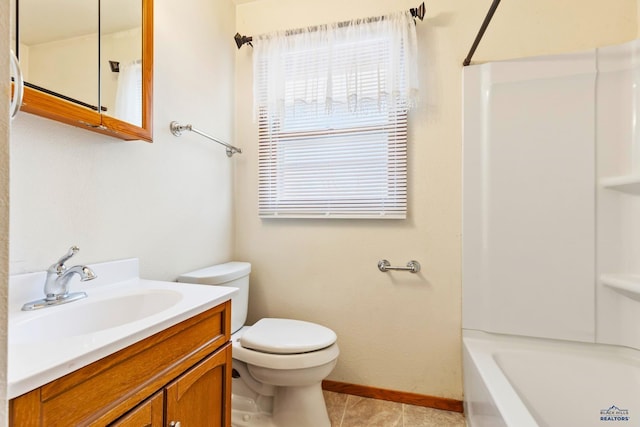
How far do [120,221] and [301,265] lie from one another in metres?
1.00

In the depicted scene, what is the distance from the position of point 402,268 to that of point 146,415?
4.36 feet

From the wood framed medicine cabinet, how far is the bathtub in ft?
5.40

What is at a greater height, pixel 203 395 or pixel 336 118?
pixel 336 118

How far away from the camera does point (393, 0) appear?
1.73 metres

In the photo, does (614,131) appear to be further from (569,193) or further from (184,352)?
(184,352)

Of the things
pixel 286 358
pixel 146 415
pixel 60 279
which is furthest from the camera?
pixel 286 358

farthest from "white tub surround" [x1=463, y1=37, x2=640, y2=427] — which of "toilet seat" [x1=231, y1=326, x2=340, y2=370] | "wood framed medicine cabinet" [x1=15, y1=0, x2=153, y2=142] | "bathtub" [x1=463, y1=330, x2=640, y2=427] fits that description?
"wood framed medicine cabinet" [x1=15, y1=0, x2=153, y2=142]

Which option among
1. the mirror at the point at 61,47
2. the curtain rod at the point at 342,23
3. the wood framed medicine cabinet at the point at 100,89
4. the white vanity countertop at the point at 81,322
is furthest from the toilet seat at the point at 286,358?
the curtain rod at the point at 342,23

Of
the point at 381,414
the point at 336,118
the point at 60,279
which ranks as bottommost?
the point at 381,414

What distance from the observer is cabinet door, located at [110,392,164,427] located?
0.66 meters

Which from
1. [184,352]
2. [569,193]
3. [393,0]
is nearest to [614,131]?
[569,193]

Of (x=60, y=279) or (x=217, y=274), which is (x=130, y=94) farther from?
(x=217, y=274)

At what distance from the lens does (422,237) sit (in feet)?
5.56

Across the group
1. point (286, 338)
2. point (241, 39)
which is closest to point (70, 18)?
point (241, 39)
